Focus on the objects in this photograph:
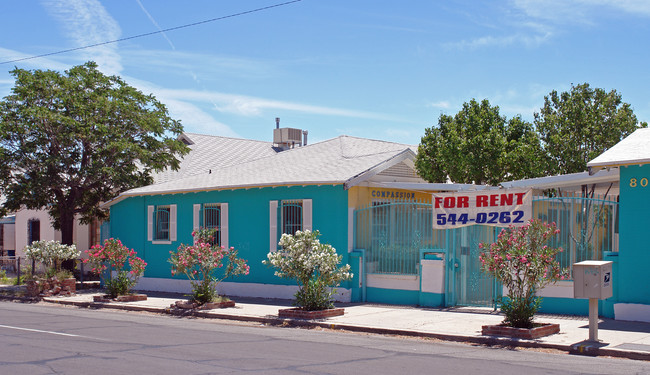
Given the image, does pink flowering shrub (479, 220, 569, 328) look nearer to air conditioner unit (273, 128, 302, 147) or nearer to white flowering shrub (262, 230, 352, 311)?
white flowering shrub (262, 230, 352, 311)

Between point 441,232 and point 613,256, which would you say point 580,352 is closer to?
point 613,256

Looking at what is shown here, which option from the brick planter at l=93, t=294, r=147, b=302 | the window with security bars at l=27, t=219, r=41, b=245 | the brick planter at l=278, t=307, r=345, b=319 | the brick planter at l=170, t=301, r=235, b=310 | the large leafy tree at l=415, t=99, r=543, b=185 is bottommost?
the brick planter at l=93, t=294, r=147, b=302

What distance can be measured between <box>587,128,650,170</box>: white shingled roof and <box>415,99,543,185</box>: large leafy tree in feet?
32.3

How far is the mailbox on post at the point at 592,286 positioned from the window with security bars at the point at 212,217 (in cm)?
1186

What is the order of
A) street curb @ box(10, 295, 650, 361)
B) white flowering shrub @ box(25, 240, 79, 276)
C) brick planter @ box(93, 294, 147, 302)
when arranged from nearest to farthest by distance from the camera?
1. street curb @ box(10, 295, 650, 361)
2. brick planter @ box(93, 294, 147, 302)
3. white flowering shrub @ box(25, 240, 79, 276)

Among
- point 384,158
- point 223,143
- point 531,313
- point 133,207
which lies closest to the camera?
point 531,313

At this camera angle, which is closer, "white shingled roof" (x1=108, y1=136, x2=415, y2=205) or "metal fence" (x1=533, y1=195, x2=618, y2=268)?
"metal fence" (x1=533, y1=195, x2=618, y2=268)

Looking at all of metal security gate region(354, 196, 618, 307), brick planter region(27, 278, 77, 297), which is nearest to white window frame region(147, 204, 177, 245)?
brick planter region(27, 278, 77, 297)

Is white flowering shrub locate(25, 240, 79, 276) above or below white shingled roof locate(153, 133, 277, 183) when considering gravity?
below

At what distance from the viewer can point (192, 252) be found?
1619 cm

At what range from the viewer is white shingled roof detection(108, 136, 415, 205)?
1764 cm

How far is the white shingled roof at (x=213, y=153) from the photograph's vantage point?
87.6 ft

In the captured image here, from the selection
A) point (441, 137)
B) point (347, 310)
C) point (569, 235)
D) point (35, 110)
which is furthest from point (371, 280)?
point (35, 110)

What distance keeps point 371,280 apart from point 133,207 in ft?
32.0
